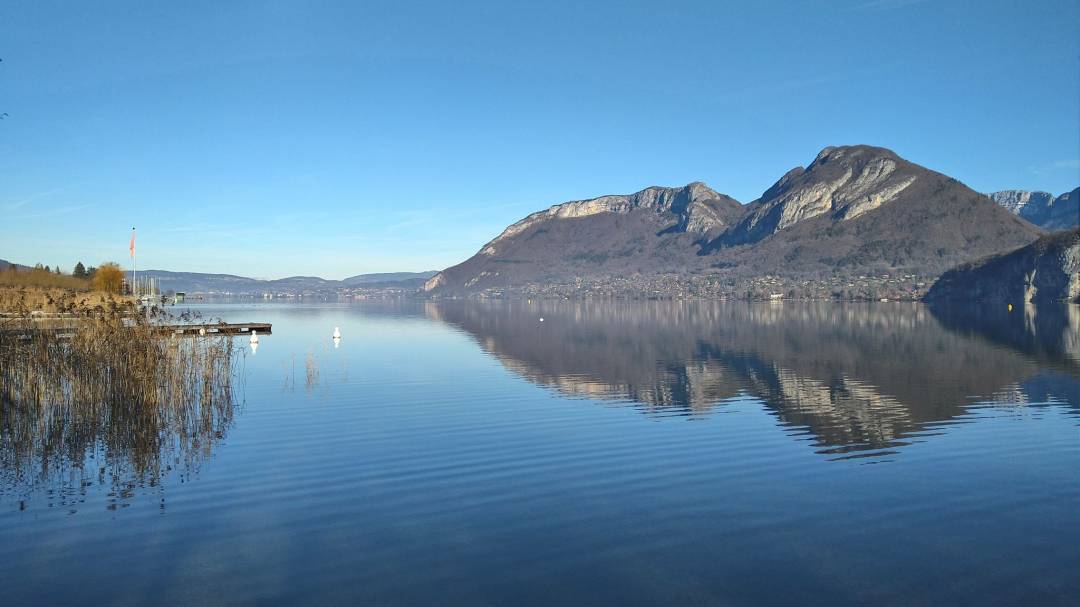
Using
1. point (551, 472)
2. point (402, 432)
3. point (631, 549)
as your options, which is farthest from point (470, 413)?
point (631, 549)

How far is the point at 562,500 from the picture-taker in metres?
17.4

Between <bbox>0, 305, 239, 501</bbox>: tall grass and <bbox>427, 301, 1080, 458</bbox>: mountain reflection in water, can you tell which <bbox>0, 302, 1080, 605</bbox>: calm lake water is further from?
<bbox>427, 301, 1080, 458</bbox>: mountain reflection in water

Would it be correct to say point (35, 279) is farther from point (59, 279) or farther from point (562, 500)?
point (562, 500)

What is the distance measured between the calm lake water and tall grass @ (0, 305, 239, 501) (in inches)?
7.5

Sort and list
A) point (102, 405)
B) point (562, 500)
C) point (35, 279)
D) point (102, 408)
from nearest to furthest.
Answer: point (562, 500) < point (102, 408) < point (102, 405) < point (35, 279)

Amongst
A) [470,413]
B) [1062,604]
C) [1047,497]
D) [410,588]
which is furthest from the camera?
[470,413]

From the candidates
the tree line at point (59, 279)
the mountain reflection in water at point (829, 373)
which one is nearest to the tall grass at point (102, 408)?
the mountain reflection in water at point (829, 373)

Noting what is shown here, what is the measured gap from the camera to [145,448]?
21875mm

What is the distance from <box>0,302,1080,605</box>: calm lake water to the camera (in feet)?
40.2

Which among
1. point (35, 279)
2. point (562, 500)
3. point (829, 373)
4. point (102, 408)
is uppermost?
point (35, 279)

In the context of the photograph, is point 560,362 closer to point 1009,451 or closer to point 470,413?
point 470,413

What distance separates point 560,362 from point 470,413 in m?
23.5

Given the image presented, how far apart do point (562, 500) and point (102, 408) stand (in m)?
16.6

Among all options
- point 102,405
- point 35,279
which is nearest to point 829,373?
point 102,405
